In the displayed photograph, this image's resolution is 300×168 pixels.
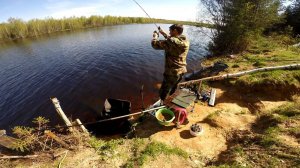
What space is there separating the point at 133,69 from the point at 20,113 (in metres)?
10.4

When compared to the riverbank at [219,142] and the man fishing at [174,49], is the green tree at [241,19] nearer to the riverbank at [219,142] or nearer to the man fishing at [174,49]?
the riverbank at [219,142]

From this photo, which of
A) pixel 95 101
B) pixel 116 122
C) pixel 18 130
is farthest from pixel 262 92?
pixel 18 130

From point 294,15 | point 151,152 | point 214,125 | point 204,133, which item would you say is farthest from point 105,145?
point 294,15

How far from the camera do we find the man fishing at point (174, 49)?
6410 millimetres

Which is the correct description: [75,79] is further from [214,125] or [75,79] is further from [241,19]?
[241,19]

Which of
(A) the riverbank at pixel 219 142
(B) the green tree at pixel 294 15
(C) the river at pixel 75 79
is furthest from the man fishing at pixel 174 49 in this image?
(B) the green tree at pixel 294 15

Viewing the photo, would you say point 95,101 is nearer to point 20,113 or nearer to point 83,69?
point 20,113

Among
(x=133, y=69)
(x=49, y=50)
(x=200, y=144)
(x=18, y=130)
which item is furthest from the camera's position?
(x=49, y=50)

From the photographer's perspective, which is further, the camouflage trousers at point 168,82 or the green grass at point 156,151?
the camouflage trousers at point 168,82

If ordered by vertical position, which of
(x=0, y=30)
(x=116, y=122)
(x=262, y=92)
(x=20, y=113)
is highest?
(x=0, y=30)

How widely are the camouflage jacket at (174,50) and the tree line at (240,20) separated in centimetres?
1480

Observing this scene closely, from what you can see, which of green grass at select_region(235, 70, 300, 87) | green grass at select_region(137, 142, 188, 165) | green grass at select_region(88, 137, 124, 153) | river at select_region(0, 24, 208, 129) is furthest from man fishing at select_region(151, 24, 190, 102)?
green grass at select_region(235, 70, 300, 87)

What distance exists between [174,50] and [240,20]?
52.4ft

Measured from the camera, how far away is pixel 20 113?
12.7 m
